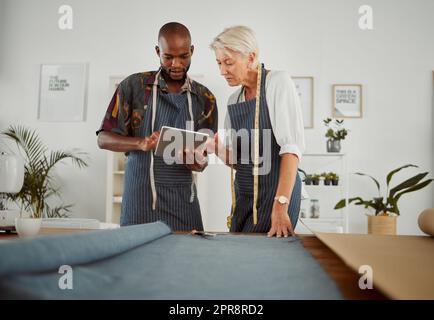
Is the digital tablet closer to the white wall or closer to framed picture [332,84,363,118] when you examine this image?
the white wall

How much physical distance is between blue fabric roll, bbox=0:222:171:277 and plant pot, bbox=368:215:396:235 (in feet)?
13.1

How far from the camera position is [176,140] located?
186 centimetres

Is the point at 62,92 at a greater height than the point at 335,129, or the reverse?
the point at 62,92

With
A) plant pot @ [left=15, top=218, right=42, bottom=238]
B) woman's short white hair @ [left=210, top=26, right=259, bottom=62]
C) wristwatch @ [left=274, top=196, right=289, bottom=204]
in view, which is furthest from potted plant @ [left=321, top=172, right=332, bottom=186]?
A: plant pot @ [left=15, top=218, right=42, bottom=238]

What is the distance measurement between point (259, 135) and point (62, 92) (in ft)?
13.7

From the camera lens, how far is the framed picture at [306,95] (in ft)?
16.7

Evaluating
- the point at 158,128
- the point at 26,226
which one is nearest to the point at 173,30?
the point at 158,128

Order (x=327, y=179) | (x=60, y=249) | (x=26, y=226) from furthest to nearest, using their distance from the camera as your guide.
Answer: (x=327, y=179)
(x=26, y=226)
(x=60, y=249)

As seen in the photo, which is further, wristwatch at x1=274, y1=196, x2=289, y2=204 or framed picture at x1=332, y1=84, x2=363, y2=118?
framed picture at x1=332, y1=84, x2=363, y2=118

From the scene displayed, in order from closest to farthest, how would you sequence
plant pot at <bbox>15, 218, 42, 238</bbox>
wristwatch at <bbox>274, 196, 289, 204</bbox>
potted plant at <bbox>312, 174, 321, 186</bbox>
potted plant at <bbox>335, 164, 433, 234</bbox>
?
plant pot at <bbox>15, 218, 42, 238</bbox>
wristwatch at <bbox>274, 196, 289, 204</bbox>
potted plant at <bbox>335, 164, 433, 234</bbox>
potted plant at <bbox>312, 174, 321, 186</bbox>

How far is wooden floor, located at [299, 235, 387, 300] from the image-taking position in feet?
2.04

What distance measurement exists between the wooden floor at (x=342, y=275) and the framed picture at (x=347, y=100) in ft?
13.8

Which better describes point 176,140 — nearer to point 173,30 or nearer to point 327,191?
point 173,30
